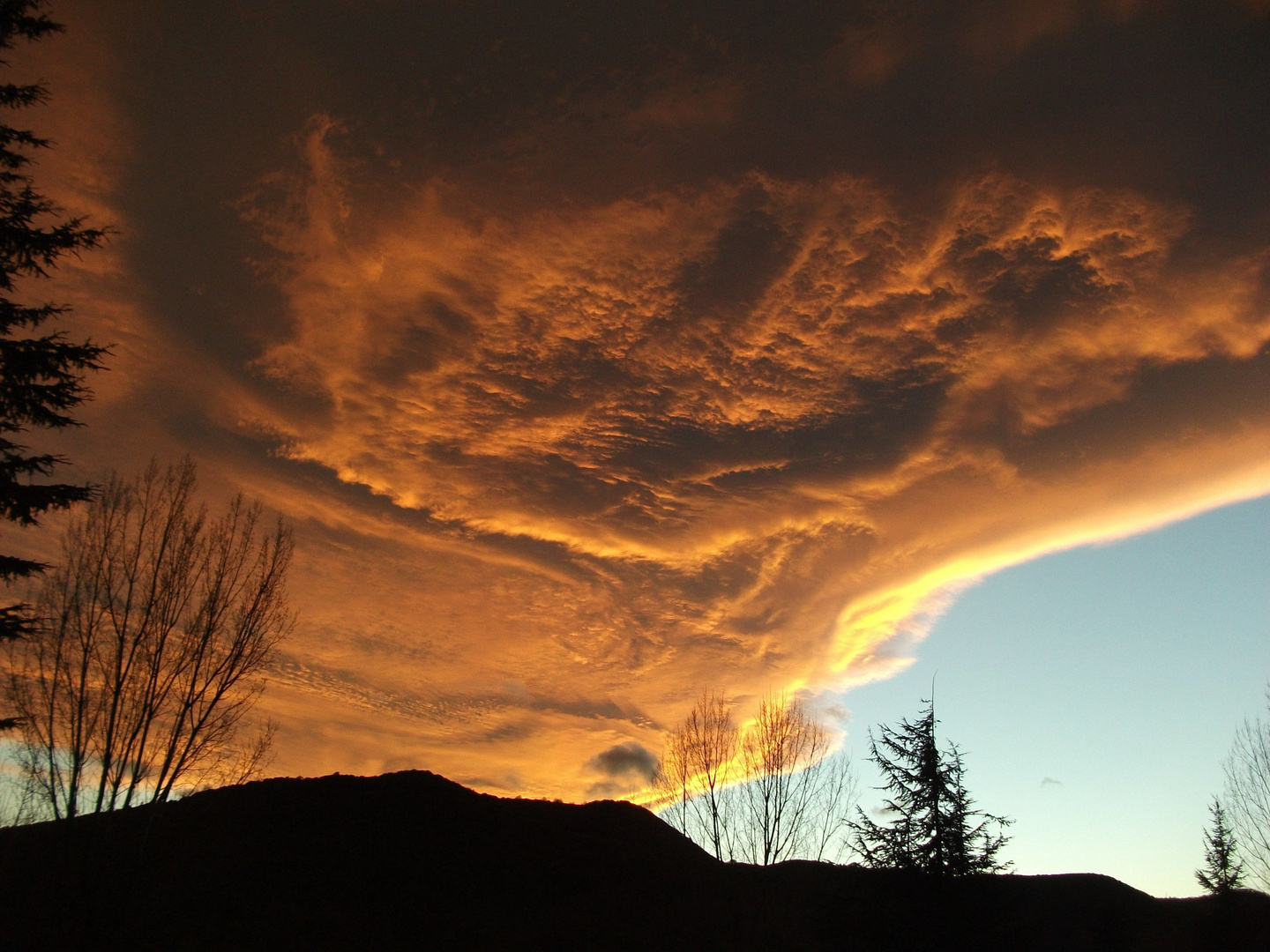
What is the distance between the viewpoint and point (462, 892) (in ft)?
87.0

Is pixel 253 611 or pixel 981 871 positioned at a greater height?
pixel 253 611

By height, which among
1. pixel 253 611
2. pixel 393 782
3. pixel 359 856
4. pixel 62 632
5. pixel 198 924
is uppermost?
pixel 253 611

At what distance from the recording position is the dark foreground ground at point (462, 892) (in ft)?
66.0

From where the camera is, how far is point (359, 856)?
26.9m

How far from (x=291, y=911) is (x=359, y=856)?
366cm

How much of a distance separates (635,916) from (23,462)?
81.8 ft

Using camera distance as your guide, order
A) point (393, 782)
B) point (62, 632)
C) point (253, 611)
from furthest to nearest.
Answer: point (393, 782) → point (253, 611) → point (62, 632)

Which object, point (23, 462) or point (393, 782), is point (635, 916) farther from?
point (23, 462)

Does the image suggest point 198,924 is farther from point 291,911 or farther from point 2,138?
point 2,138

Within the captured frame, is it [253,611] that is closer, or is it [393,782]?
[253,611]

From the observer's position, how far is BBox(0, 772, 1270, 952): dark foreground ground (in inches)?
792

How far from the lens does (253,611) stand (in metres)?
22.8

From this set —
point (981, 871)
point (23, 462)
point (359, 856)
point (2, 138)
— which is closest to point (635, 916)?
point (359, 856)

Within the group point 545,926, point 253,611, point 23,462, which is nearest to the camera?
point 23,462
